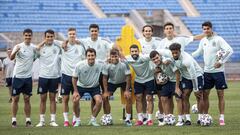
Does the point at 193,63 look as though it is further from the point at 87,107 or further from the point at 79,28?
the point at 79,28

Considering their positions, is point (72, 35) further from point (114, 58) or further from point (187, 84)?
point (187, 84)

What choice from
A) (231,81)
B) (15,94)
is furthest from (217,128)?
(231,81)

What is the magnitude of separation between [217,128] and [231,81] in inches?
1277

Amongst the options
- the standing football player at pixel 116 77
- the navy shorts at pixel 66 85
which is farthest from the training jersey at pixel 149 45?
the navy shorts at pixel 66 85

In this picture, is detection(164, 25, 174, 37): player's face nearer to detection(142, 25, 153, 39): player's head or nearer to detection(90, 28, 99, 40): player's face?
detection(142, 25, 153, 39): player's head

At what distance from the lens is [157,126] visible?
17297 mm

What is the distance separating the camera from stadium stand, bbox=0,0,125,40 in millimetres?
52062

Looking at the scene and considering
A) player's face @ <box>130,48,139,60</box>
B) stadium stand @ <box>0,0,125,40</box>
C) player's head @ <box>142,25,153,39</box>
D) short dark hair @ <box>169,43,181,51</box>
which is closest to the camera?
short dark hair @ <box>169,43,181,51</box>

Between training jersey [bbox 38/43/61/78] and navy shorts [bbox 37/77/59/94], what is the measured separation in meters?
0.10

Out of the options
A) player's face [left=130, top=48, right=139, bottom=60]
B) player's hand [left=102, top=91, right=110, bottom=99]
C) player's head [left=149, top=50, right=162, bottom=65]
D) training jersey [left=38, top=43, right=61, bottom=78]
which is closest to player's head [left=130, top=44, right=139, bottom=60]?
player's face [left=130, top=48, right=139, bottom=60]

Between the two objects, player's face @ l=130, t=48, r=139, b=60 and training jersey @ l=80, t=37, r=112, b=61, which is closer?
player's face @ l=130, t=48, r=139, b=60

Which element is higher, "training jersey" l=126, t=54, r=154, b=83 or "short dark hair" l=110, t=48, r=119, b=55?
"short dark hair" l=110, t=48, r=119, b=55

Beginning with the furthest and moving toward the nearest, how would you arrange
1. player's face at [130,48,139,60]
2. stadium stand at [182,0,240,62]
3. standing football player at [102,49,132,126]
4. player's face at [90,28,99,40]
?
1. stadium stand at [182,0,240,62]
2. player's face at [90,28,99,40]
3. standing football player at [102,49,132,126]
4. player's face at [130,48,139,60]

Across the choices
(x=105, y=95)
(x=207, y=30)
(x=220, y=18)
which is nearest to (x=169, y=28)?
(x=207, y=30)
